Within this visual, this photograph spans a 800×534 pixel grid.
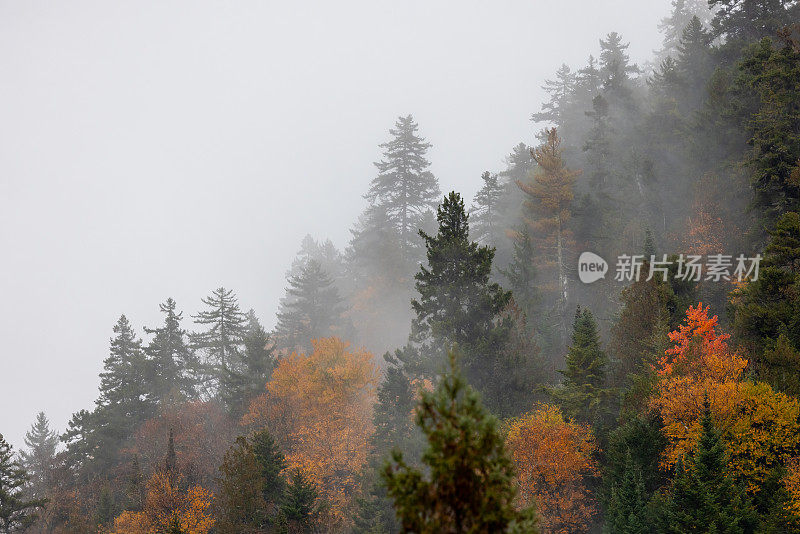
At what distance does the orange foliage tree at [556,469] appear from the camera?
86.1 feet

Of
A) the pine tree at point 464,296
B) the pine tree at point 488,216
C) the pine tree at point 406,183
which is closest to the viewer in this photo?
the pine tree at point 464,296

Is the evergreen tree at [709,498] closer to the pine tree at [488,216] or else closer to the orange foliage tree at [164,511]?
the orange foliage tree at [164,511]

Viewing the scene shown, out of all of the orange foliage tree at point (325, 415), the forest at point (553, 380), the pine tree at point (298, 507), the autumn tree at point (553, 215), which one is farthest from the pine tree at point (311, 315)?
the pine tree at point (298, 507)

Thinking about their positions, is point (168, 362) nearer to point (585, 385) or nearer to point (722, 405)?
point (585, 385)

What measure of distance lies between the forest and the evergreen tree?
107mm

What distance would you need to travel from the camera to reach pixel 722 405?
21.6 meters

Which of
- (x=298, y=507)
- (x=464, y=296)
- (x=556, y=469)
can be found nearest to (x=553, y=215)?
(x=464, y=296)

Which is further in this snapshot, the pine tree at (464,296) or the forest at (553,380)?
the pine tree at (464,296)

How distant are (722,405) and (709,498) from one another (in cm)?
510

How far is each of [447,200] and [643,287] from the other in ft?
45.8

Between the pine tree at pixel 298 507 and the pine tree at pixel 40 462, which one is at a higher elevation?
the pine tree at pixel 298 507

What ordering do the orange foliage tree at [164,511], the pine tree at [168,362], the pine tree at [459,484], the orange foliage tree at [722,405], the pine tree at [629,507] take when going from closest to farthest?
the pine tree at [459,484]
the orange foliage tree at [722,405]
the pine tree at [629,507]
the orange foliage tree at [164,511]
the pine tree at [168,362]

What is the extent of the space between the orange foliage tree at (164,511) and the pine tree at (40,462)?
1338 centimetres

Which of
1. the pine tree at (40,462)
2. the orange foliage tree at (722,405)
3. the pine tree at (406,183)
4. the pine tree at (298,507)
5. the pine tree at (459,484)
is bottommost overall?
the pine tree at (40,462)
